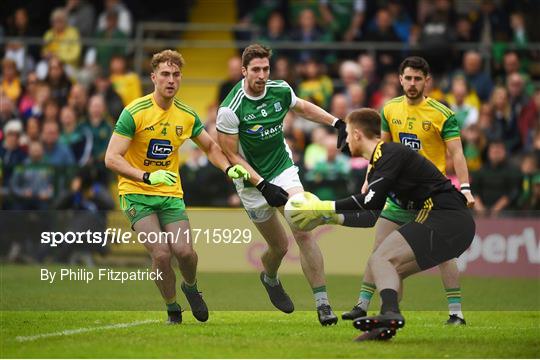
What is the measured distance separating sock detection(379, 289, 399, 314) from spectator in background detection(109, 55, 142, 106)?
11.7 metres

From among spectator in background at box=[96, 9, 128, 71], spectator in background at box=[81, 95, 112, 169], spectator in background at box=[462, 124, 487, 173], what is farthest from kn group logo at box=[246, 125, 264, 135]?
spectator in background at box=[96, 9, 128, 71]

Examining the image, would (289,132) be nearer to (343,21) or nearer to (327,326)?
(343,21)

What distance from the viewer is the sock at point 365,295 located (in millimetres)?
11641

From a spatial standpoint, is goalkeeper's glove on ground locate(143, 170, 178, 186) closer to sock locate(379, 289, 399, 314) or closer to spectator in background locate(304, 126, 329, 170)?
sock locate(379, 289, 399, 314)

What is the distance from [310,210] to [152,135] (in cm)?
204

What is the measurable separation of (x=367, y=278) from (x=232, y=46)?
11.5 metres

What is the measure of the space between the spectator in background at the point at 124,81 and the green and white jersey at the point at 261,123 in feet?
29.9

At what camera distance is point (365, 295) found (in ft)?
38.2

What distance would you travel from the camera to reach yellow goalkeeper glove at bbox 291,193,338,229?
408 inches

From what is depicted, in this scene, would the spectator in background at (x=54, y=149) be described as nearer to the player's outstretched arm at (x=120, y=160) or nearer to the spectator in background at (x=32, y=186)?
the spectator in background at (x=32, y=186)

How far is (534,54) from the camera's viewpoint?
70.9 feet

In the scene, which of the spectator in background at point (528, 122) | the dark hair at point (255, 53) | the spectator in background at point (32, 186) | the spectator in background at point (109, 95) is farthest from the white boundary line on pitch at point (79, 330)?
the spectator in background at point (528, 122)

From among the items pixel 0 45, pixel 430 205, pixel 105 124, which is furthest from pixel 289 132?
pixel 430 205

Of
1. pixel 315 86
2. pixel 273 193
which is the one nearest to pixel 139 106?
pixel 273 193
